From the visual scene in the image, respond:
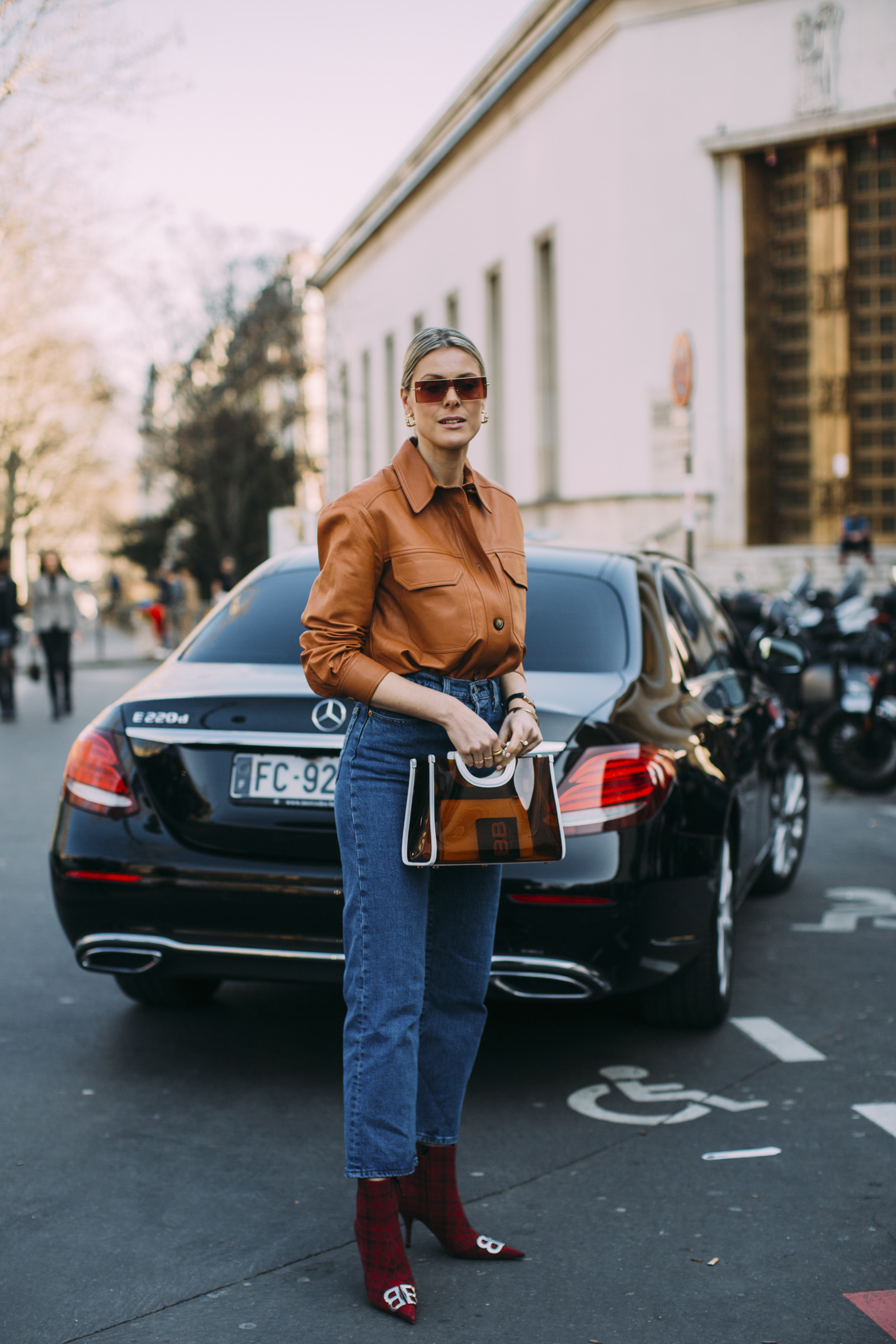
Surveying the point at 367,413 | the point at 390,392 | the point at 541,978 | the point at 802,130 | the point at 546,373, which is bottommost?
the point at 541,978

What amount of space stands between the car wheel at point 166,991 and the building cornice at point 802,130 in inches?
939

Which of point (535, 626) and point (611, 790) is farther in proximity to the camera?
point (535, 626)

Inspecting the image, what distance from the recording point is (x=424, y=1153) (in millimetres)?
3170

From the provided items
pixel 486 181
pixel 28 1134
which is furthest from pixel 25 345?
pixel 28 1134

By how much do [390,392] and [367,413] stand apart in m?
4.57

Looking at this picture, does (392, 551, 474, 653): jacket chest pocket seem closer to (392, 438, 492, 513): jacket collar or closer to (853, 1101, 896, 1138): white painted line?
(392, 438, 492, 513): jacket collar

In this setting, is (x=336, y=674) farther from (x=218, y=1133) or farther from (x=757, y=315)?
(x=757, y=315)

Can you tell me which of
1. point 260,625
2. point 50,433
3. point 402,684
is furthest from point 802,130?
point 50,433

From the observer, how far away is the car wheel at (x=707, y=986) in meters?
4.70

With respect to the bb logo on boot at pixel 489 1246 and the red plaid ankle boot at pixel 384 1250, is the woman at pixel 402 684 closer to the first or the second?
the red plaid ankle boot at pixel 384 1250

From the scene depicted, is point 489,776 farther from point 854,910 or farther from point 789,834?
point 789,834

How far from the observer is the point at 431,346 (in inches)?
118

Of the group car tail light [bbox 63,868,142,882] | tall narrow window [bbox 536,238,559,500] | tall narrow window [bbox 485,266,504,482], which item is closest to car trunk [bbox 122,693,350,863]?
car tail light [bbox 63,868,142,882]

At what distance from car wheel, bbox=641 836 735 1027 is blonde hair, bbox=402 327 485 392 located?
7.05 ft
